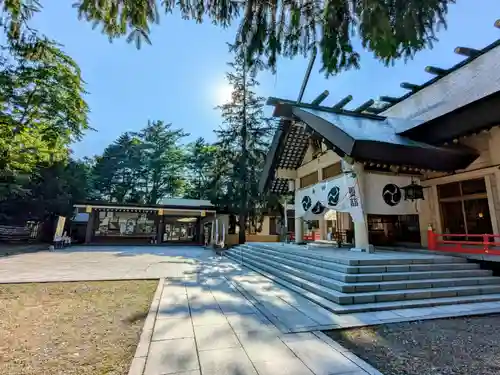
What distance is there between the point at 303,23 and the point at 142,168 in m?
33.6

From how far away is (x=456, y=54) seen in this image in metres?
8.80

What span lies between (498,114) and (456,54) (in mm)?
4239

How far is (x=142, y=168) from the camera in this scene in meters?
33.6

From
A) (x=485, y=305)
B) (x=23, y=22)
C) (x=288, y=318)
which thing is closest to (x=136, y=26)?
(x=23, y=22)

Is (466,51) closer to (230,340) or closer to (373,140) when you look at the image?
(373,140)

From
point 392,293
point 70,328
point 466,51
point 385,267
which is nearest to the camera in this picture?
point 70,328

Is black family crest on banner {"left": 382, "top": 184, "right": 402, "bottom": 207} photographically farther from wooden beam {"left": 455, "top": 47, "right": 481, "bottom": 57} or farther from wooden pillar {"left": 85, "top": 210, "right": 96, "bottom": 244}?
wooden pillar {"left": 85, "top": 210, "right": 96, "bottom": 244}

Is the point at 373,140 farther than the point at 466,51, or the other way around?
the point at 466,51

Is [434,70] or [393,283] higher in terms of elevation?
[434,70]

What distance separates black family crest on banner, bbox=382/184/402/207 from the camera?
8.16m

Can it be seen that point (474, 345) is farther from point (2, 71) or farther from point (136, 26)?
point (2, 71)

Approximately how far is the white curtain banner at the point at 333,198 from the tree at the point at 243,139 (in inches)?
320

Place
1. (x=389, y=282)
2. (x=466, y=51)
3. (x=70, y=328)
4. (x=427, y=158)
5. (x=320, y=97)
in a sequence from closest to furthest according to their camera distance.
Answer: (x=70, y=328) < (x=389, y=282) < (x=427, y=158) < (x=466, y=51) < (x=320, y=97)

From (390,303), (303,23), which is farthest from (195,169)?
(303,23)
